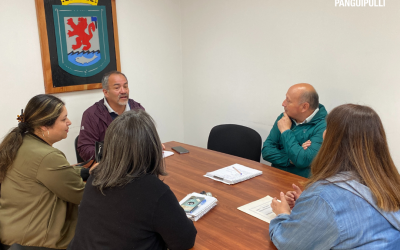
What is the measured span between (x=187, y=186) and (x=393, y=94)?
5.81 feet

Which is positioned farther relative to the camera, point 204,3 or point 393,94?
point 204,3

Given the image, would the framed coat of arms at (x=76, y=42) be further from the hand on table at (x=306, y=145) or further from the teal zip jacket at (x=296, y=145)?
the hand on table at (x=306, y=145)

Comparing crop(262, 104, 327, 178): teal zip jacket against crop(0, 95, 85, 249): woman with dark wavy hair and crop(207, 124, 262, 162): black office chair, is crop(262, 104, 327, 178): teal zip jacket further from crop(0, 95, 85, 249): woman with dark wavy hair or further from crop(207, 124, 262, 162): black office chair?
crop(0, 95, 85, 249): woman with dark wavy hair

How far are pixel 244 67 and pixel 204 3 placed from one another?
38.7 inches

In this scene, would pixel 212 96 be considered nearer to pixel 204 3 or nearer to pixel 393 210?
pixel 204 3

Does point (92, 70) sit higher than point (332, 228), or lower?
higher

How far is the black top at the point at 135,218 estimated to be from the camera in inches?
48.1

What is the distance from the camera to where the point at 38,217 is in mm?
1664

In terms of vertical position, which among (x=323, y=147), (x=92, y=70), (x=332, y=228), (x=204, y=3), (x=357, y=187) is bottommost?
(x=332, y=228)

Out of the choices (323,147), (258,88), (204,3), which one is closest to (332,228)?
(323,147)

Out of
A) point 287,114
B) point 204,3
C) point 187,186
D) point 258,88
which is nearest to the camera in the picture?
point 187,186

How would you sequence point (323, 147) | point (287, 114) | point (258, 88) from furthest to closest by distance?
point (258, 88) < point (287, 114) < point (323, 147)

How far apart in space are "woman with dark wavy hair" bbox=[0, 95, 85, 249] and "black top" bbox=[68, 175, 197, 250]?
482mm

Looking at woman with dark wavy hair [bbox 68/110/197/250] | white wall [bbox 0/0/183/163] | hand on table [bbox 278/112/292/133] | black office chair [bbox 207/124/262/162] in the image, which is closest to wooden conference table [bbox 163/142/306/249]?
woman with dark wavy hair [bbox 68/110/197/250]
